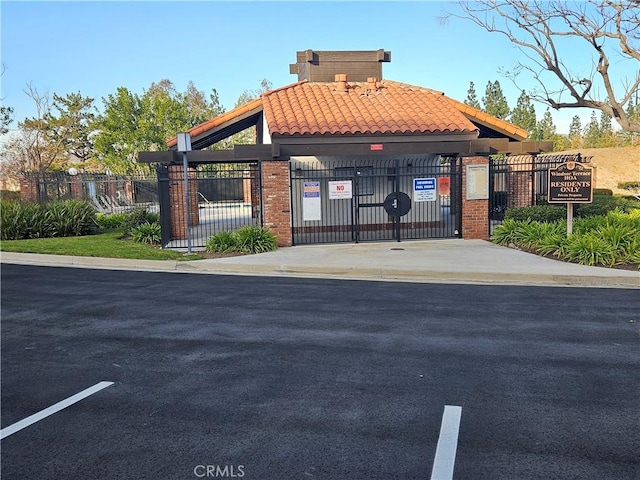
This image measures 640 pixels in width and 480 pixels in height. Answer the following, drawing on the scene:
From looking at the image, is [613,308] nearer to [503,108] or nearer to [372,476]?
[372,476]

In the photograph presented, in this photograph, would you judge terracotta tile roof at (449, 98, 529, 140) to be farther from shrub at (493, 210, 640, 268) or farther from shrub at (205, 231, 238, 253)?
shrub at (205, 231, 238, 253)

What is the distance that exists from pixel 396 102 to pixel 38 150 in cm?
3215

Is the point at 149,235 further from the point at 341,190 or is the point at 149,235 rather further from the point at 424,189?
the point at 424,189

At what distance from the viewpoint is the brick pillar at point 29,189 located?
23438mm

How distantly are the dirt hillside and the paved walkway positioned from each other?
33201 millimetres

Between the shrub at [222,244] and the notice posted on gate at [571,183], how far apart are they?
8.21m

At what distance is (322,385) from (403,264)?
277 inches

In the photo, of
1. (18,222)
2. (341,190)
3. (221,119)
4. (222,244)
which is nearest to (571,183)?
(341,190)

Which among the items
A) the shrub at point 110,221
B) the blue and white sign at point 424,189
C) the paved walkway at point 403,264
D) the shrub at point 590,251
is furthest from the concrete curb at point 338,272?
the shrub at point 110,221

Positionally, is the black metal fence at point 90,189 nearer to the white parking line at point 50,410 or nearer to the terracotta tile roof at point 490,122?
the terracotta tile roof at point 490,122

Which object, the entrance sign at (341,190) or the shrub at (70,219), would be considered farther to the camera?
the shrub at (70,219)

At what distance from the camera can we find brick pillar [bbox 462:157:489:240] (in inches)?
634

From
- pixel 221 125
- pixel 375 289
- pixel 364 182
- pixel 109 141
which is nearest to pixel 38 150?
pixel 109 141

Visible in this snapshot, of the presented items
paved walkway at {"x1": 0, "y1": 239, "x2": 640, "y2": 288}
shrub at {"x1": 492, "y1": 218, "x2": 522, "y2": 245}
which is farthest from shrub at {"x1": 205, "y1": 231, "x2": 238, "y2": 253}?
shrub at {"x1": 492, "y1": 218, "x2": 522, "y2": 245}
